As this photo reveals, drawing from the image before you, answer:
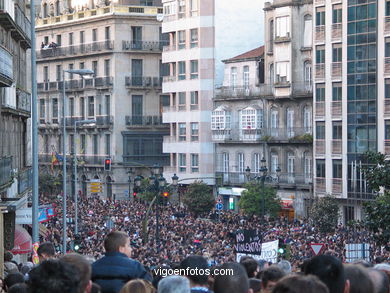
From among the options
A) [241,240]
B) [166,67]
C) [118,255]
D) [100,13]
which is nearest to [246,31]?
[166,67]

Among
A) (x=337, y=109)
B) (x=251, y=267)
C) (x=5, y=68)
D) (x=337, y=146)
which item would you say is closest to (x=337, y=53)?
(x=337, y=109)

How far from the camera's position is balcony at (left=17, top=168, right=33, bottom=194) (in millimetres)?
40325

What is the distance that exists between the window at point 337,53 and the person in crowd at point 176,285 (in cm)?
5396

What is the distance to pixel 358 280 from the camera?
10141 millimetres

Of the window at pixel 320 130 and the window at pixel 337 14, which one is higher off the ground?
the window at pixel 337 14

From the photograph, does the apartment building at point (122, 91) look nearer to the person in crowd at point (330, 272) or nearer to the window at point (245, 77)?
the window at point (245, 77)

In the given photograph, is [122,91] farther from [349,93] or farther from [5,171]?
[5,171]

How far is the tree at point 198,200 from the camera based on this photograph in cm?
7131

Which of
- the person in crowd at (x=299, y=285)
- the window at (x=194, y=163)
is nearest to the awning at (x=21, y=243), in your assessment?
the person in crowd at (x=299, y=285)

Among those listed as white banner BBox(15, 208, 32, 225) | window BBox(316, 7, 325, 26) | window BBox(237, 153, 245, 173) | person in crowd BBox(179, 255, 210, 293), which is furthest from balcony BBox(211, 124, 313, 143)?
person in crowd BBox(179, 255, 210, 293)

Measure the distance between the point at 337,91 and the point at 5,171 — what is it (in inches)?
1288

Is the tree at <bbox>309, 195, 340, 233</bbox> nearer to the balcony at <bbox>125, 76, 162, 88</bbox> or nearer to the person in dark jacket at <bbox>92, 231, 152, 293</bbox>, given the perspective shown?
the balcony at <bbox>125, 76, 162, 88</bbox>

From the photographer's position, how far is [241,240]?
26.9 m

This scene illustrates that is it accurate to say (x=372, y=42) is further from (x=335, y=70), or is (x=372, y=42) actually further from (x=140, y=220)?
(x=140, y=220)
